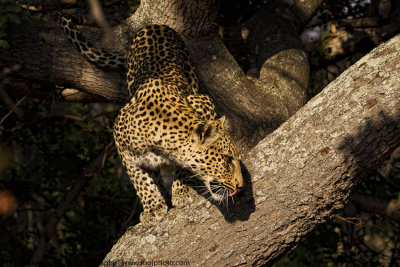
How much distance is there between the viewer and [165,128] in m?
4.74

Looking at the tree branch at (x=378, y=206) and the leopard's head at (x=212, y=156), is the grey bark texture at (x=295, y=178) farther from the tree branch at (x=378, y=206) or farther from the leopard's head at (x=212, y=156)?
Result: the tree branch at (x=378, y=206)

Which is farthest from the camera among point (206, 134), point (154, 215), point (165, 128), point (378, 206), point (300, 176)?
point (378, 206)

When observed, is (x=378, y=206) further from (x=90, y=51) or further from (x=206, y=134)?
(x=90, y=51)

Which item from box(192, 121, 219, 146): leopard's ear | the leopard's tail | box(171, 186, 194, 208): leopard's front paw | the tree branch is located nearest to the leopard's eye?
box(192, 121, 219, 146): leopard's ear

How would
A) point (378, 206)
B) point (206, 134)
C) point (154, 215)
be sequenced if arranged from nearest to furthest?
point (206, 134)
point (154, 215)
point (378, 206)

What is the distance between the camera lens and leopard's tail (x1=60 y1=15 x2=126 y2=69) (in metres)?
5.77

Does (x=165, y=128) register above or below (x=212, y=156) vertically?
above

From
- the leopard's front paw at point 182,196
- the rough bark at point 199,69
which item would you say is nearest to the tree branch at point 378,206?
the rough bark at point 199,69

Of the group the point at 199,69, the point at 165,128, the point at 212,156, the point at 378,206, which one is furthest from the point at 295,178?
the point at 378,206

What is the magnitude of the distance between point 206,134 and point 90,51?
202cm

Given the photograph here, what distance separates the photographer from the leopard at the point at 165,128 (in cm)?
462

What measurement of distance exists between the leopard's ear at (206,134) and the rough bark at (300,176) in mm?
424

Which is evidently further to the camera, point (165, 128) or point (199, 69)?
point (199, 69)

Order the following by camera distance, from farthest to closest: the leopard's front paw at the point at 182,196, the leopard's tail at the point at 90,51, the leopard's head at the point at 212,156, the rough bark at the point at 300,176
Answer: the leopard's tail at the point at 90,51, the leopard's front paw at the point at 182,196, the leopard's head at the point at 212,156, the rough bark at the point at 300,176
